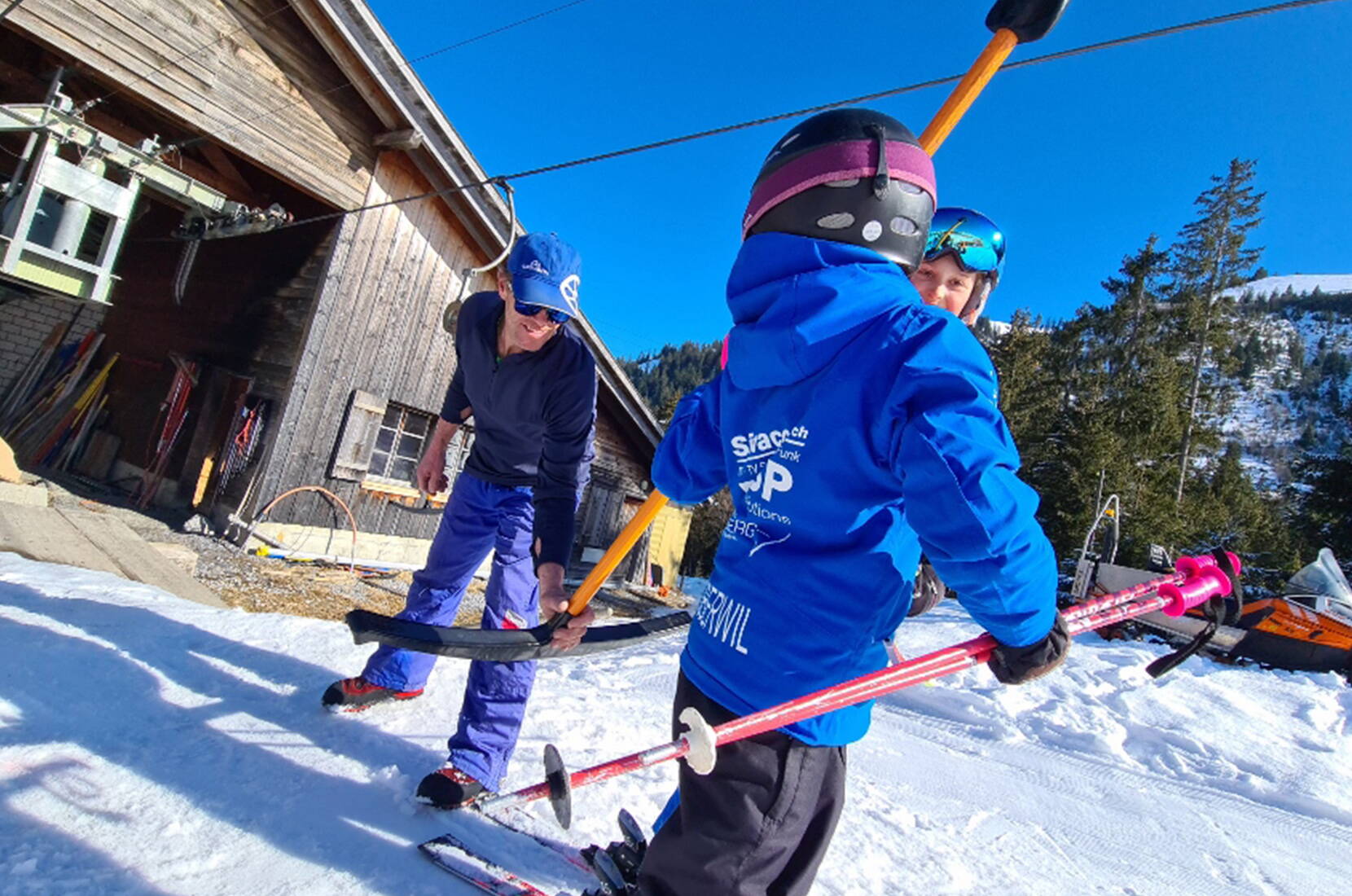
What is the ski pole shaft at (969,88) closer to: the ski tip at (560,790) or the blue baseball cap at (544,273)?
the blue baseball cap at (544,273)

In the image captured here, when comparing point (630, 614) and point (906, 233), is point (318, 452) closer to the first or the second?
point (630, 614)

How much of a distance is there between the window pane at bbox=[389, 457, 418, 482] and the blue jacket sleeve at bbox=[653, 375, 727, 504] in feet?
29.6

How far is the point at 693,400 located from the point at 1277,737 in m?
5.92

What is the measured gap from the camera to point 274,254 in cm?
914

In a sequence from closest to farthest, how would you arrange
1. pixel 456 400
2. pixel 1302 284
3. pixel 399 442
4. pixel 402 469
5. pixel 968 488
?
1. pixel 968 488
2. pixel 456 400
3. pixel 399 442
4. pixel 402 469
5. pixel 1302 284

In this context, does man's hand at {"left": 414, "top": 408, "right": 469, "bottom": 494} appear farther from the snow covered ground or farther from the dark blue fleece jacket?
the snow covered ground

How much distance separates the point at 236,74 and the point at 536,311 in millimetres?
7027

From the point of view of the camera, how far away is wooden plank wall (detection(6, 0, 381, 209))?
6043 mm

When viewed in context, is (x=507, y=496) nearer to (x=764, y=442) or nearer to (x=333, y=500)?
(x=764, y=442)

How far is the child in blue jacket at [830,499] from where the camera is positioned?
110cm

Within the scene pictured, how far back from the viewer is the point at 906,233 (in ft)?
4.61

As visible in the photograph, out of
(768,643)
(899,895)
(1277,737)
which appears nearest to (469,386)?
(768,643)

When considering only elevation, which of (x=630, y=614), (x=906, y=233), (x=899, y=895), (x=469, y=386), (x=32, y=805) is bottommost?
(x=630, y=614)

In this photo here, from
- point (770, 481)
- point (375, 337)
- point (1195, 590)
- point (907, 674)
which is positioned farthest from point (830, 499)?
point (375, 337)
